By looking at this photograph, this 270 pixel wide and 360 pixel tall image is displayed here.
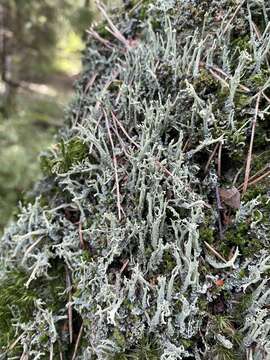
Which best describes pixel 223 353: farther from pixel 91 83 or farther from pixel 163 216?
pixel 91 83

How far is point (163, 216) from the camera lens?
1392 millimetres

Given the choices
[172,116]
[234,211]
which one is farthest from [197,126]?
[234,211]

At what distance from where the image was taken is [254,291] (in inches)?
51.4

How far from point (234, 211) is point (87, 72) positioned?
114cm

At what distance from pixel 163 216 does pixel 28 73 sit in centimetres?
503

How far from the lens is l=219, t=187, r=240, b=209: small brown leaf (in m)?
1.47

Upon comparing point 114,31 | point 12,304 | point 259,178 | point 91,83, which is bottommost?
point 12,304

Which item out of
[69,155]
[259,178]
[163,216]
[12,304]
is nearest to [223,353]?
[163,216]

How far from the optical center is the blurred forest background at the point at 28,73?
3.67m

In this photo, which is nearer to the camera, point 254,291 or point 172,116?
point 254,291

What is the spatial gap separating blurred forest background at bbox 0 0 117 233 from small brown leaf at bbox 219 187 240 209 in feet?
7.14

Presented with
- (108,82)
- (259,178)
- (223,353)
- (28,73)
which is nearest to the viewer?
(223,353)

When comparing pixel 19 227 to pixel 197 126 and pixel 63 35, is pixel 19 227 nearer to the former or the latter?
pixel 197 126

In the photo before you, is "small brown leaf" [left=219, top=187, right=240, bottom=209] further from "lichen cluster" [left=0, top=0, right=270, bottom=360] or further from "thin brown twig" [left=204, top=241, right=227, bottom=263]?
"thin brown twig" [left=204, top=241, right=227, bottom=263]
